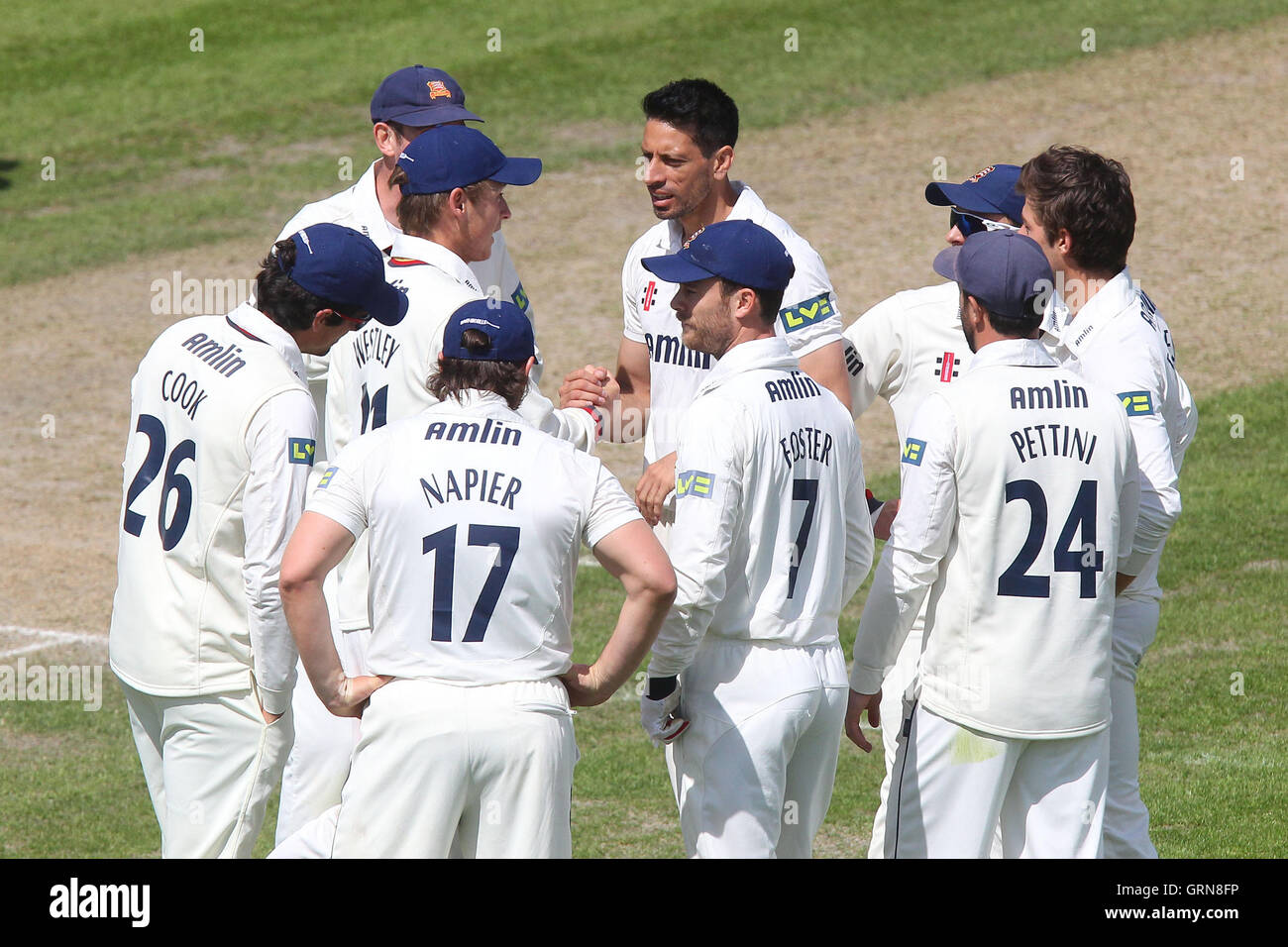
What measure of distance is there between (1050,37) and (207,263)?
12.0 metres

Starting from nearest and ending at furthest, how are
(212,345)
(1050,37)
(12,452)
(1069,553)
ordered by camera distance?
(1069,553), (212,345), (12,452), (1050,37)

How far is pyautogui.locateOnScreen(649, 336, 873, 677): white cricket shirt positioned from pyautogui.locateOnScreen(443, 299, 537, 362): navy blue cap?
565mm

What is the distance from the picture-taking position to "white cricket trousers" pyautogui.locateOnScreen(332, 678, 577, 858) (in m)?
4.20

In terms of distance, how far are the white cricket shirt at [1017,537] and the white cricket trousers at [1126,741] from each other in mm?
588

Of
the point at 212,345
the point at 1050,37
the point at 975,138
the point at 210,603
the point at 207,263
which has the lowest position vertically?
the point at 210,603

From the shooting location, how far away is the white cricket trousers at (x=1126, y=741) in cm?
525

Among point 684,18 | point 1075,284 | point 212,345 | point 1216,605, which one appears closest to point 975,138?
point 684,18

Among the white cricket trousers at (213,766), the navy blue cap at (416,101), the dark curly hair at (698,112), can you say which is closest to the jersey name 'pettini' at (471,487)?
the white cricket trousers at (213,766)

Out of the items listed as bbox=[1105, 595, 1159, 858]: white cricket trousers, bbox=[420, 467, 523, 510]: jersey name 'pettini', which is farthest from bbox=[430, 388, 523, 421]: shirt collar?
bbox=[1105, 595, 1159, 858]: white cricket trousers

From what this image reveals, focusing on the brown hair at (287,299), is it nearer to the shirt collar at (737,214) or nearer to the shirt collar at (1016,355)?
the shirt collar at (737,214)

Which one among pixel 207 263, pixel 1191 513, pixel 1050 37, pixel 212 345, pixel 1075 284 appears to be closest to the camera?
pixel 212 345

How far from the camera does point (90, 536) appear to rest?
417 inches

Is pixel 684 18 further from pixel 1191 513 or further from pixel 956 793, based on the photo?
pixel 956 793

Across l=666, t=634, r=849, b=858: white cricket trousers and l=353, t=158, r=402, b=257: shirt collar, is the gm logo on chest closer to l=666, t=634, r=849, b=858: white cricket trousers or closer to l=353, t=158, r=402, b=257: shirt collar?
l=666, t=634, r=849, b=858: white cricket trousers
